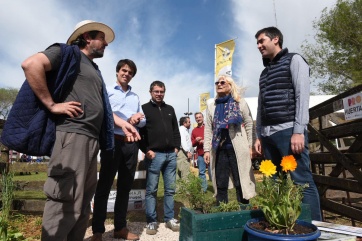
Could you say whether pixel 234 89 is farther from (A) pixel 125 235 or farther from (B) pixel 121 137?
(A) pixel 125 235

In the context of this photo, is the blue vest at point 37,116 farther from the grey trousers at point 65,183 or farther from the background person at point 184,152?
the background person at point 184,152

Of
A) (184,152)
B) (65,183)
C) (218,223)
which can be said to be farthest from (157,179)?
(184,152)

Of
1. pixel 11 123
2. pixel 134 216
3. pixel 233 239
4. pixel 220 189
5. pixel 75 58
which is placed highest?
pixel 75 58

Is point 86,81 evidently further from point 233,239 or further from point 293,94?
point 293,94

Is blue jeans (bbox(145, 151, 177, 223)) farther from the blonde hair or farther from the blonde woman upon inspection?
the blonde hair

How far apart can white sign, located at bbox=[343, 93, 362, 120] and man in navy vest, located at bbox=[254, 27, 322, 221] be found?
70cm

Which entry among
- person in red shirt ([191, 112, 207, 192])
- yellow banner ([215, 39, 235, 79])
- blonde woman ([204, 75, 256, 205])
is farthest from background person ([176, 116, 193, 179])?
yellow banner ([215, 39, 235, 79])

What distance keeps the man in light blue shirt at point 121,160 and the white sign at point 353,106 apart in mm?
2371

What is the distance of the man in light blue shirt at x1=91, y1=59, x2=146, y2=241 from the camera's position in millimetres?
3285

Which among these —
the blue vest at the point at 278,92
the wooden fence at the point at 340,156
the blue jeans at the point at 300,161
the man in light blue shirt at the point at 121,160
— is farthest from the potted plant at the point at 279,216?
the man in light blue shirt at the point at 121,160

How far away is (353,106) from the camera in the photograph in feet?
9.58

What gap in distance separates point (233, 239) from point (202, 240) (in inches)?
8.9

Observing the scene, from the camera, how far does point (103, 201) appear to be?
10.8ft

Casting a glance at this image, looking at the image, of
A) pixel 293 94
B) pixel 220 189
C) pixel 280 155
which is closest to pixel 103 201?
pixel 220 189
